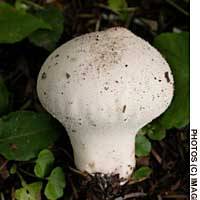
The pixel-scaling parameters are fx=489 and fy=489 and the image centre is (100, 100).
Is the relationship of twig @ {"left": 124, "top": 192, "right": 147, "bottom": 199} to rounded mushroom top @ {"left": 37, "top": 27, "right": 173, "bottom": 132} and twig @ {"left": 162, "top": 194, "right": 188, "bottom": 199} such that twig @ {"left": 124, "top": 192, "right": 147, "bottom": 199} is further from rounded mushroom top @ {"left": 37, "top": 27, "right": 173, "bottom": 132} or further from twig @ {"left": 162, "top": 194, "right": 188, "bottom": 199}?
rounded mushroom top @ {"left": 37, "top": 27, "right": 173, "bottom": 132}

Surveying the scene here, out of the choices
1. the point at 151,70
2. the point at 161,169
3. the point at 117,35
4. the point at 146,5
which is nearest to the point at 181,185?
the point at 161,169

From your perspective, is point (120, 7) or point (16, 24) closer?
point (16, 24)

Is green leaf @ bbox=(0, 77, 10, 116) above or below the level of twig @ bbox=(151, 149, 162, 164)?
above

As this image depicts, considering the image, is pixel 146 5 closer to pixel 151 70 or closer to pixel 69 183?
pixel 151 70

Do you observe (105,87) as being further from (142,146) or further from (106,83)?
(142,146)

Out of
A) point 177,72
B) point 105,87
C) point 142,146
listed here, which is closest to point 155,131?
point 142,146

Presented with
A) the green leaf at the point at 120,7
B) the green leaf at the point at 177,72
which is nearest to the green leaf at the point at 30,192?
the green leaf at the point at 177,72

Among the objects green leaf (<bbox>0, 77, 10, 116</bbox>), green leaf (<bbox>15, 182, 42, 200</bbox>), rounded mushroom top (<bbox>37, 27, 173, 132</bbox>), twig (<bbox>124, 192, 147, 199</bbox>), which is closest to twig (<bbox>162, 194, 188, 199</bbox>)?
twig (<bbox>124, 192, 147, 199</bbox>)
